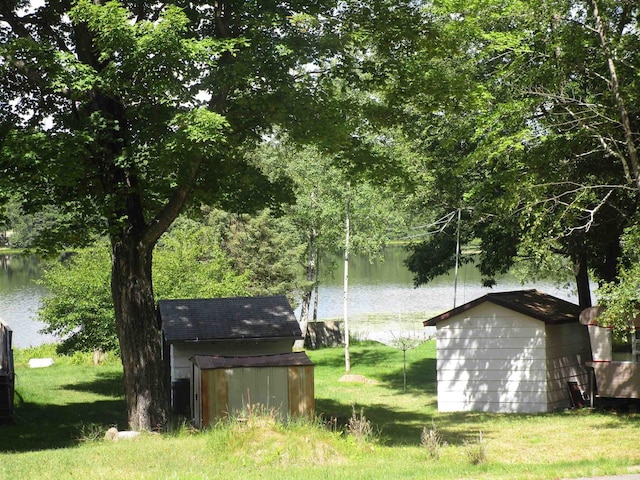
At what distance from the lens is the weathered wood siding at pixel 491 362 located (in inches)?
896

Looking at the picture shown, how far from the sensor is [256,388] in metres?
19.2

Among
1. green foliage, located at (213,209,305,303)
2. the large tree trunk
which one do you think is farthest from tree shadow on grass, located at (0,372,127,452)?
green foliage, located at (213,209,305,303)

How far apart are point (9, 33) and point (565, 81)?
1261cm

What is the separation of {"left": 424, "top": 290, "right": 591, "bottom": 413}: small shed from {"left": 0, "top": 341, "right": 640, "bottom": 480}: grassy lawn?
87cm

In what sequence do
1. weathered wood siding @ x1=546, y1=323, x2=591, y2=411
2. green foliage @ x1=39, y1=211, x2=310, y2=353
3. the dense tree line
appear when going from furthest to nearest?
green foliage @ x1=39, y1=211, x2=310, y2=353 → weathered wood siding @ x1=546, y1=323, x2=591, y2=411 → the dense tree line

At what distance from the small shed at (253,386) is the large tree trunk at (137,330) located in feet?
3.52

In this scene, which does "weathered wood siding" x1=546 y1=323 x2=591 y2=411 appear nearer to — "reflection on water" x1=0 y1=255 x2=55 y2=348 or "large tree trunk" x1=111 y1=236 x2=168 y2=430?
"large tree trunk" x1=111 y1=236 x2=168 y2=430

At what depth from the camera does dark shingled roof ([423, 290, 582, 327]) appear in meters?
22.6

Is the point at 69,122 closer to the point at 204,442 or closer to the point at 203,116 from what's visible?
the point at 203,116

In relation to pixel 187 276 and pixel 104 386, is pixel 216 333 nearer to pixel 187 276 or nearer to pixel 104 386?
pixel 104 386

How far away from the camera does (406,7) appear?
17.8 m

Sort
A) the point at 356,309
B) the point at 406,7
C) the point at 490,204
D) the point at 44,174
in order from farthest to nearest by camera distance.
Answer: the point at 356,309 → the point at 490,204 → the point at 406,7 → the point at 44,174

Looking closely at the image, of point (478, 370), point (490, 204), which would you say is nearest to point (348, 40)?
point (490, 204)

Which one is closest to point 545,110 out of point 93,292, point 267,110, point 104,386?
point 267,110
